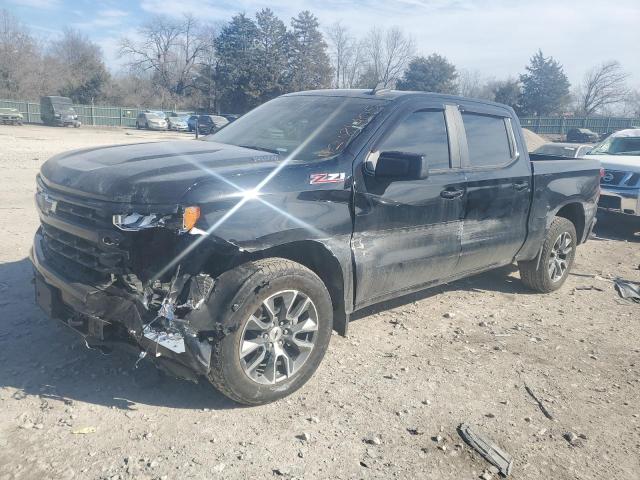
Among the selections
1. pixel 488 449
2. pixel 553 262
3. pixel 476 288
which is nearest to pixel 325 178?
pixel 488 449

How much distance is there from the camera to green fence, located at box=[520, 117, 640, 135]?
45.5 meters

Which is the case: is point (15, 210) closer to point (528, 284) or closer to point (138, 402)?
point (138, 402)

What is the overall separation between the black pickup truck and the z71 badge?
1 centimetres

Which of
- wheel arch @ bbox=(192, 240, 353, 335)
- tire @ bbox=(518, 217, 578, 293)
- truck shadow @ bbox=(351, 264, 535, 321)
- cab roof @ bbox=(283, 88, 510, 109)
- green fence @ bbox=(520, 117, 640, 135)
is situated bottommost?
truck shadow @ bbox=(351, 264, 535, 321)

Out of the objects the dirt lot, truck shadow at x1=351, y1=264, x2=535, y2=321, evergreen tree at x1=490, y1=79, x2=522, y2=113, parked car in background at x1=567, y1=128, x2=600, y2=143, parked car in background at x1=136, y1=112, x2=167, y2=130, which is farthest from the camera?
evergreen tree at x1=490, y1=79, x2=522, y2=113

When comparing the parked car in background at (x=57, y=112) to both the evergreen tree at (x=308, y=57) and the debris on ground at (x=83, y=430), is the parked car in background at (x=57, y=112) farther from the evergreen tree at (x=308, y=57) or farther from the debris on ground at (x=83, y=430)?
the debris on ground at (x=83, y=430)

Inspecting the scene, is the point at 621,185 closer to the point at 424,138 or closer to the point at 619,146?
the point at 619,146

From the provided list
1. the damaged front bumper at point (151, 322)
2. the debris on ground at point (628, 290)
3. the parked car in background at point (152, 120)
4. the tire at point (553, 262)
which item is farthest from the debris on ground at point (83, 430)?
the parked car in background at point (152, 120)

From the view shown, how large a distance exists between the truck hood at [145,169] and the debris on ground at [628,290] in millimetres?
4659

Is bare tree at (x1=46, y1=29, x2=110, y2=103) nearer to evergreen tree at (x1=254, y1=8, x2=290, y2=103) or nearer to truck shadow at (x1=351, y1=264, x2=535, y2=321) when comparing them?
evergreen tree at (x1=254, y1=8, x2=290, y2=103)

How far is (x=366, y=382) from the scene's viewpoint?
152 inches

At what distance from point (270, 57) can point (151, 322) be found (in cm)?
5520

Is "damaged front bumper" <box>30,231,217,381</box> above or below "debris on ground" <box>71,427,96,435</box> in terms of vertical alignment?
above

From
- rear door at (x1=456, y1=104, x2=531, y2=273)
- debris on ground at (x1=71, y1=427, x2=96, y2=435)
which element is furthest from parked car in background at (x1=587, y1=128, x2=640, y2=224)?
debris on ground at (x1=71, y1=427, x2=96, y2=435)
